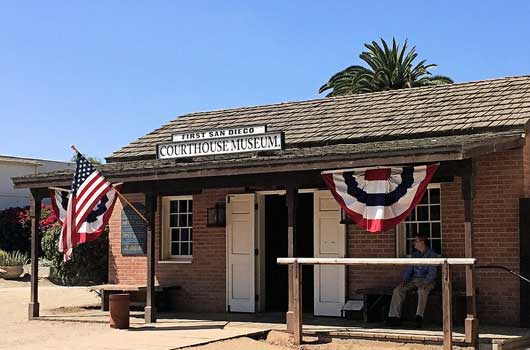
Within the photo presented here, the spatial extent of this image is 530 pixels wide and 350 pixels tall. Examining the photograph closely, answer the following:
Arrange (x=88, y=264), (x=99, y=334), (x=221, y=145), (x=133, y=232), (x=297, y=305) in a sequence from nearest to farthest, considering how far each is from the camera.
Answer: (x=297, y=305) < (x=99, y=334) < (x=221, y=145) < (x=133, y=232) < (x=88, y=264)

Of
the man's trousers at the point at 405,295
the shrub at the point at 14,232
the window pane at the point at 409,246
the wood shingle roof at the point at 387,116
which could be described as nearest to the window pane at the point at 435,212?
the window pane at the point at 409,246


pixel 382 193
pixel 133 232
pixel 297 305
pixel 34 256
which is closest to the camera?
pixel 382 193

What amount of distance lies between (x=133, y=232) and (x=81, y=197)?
12.5ft

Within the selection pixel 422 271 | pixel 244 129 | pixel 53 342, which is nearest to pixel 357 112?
pixel 244 129

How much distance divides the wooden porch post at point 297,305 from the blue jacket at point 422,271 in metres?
1.82

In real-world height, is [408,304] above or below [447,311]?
below

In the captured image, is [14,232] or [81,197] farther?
[14,232]

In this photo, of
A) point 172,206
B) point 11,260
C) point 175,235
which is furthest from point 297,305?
point 11,260

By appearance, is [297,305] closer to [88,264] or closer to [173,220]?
[173,220]

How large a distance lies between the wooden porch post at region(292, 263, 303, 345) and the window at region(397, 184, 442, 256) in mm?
2490

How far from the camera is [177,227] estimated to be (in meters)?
17.1

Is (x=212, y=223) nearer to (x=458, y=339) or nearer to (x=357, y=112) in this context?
(x=357, y=112)

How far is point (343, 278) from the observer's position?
14.6 meters

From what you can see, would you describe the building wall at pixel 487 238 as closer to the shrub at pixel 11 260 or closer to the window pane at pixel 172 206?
the window pane at pixel 172 206
